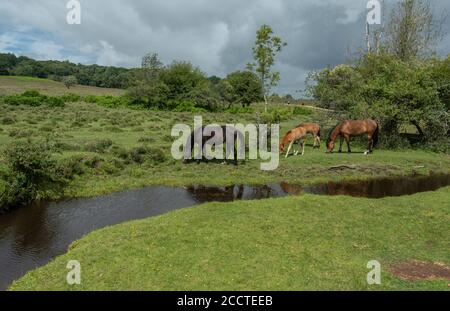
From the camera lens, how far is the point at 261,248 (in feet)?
31.7

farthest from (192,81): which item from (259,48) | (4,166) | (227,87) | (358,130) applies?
(4,166)

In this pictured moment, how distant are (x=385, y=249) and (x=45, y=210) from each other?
470 inches

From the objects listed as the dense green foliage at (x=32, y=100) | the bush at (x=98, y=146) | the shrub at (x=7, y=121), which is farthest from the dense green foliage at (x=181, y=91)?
the bush at (x=98, y=146)

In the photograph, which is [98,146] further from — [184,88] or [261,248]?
[184,88]

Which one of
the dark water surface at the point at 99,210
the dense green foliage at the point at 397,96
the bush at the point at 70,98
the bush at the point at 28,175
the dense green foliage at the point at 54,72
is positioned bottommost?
the dark water surface at the point at 99,210

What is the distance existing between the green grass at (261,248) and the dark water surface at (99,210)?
1.14 meters

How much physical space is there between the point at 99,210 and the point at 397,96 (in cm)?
2247

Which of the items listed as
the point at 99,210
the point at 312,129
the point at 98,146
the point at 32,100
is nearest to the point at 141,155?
the point at 98,146

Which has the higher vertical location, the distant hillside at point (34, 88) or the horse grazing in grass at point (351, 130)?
the distant hillside at point (34, 88)

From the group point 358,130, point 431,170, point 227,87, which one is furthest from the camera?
point 227,87

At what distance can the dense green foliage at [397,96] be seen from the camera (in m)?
27.1

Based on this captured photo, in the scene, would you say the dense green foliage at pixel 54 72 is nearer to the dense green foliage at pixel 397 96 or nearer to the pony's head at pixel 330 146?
the dense green foliage at pixel 397 96
